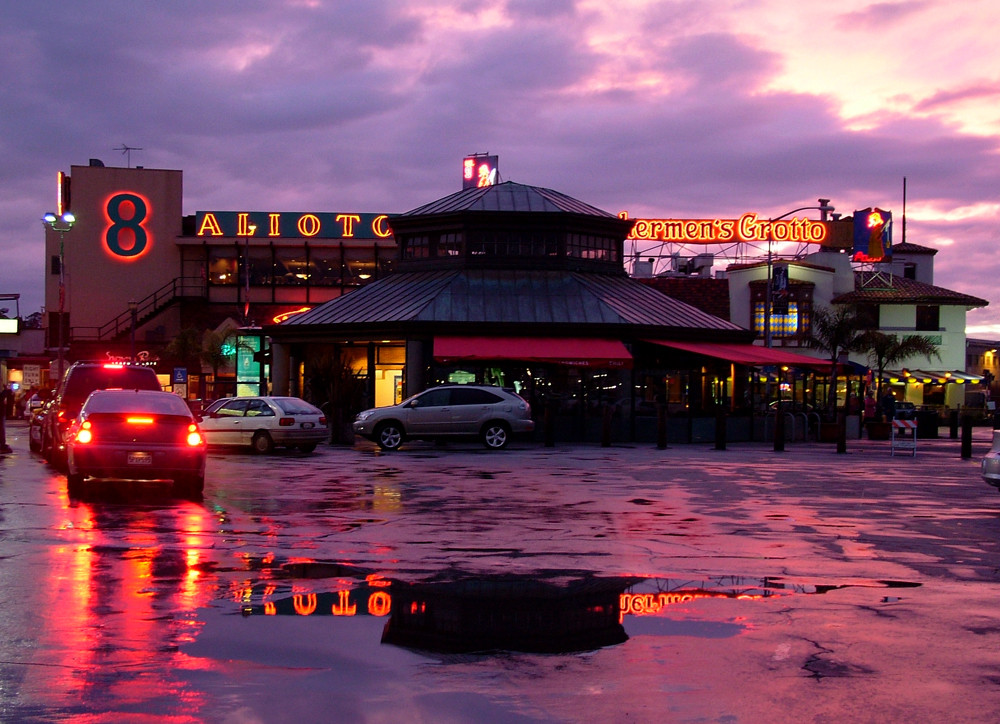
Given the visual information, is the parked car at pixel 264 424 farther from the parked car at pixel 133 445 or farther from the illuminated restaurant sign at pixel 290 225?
the illuminated restaurant sign at pixel 290 225

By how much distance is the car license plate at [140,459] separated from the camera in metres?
16.5

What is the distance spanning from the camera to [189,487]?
1719 cm

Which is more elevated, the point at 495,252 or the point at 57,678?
the point at 495,252

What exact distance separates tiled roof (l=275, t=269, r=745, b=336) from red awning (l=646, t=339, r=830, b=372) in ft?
2.13

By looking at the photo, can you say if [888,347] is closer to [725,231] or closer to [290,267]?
[725,231]

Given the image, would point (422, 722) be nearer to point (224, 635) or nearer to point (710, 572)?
point (224, 635)

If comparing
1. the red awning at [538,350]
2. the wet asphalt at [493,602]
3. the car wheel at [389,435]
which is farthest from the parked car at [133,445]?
the red awning at [538,350]

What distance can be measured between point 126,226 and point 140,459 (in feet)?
190

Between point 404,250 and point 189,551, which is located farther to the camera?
point 404,250

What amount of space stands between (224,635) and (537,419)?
3005 cm

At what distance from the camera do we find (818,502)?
17203 millimetres

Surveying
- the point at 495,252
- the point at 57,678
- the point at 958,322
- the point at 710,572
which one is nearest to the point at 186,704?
the point at 57,678

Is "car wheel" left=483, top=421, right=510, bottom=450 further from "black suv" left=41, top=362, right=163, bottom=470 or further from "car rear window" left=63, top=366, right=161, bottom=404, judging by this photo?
"car rear window" left=63, top=366, right=161, bottom=404

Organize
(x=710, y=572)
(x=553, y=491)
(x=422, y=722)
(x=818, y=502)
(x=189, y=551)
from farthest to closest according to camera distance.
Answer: (x=553, y=491), (x=818, y=502), (x=189, y=551), (x=710, y=572), (x=422, y=722)
